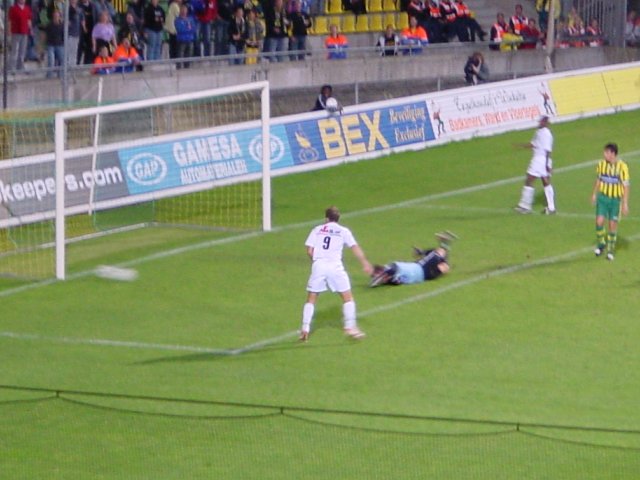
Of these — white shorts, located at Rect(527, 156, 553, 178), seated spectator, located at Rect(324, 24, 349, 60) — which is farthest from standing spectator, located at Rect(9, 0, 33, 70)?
white shorts, located at Rect(527, 156, 553, 178)

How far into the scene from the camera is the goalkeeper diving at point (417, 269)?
827 inches

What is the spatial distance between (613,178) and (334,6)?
2623 cm

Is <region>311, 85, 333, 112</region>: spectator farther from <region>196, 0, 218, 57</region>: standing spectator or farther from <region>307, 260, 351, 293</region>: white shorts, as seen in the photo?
<region>307, 260, 351, 293</region>: white shorts

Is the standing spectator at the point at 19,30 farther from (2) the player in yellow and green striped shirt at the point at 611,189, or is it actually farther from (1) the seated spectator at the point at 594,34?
(1) the seated spectator at the point at 594,34

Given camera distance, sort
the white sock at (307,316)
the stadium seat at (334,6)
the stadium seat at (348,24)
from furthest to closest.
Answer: the stadium seat at (334,6)
the stadium seat at (348,24)
the white sock at (307,316)

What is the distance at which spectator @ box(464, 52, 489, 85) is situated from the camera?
1578 inches

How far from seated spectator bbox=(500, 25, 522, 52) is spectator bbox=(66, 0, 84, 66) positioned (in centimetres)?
1648

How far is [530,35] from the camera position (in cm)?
4688

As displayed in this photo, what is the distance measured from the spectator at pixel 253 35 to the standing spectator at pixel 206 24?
1.03 m

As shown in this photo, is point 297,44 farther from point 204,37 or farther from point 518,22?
point 518,22

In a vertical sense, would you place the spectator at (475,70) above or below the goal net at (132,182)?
above

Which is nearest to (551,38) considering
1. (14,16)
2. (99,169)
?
(14,16)

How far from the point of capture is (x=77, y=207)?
2511cm

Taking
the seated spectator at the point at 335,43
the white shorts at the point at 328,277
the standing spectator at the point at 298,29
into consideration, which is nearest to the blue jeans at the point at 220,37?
the standing spectator at the point at 298,29
